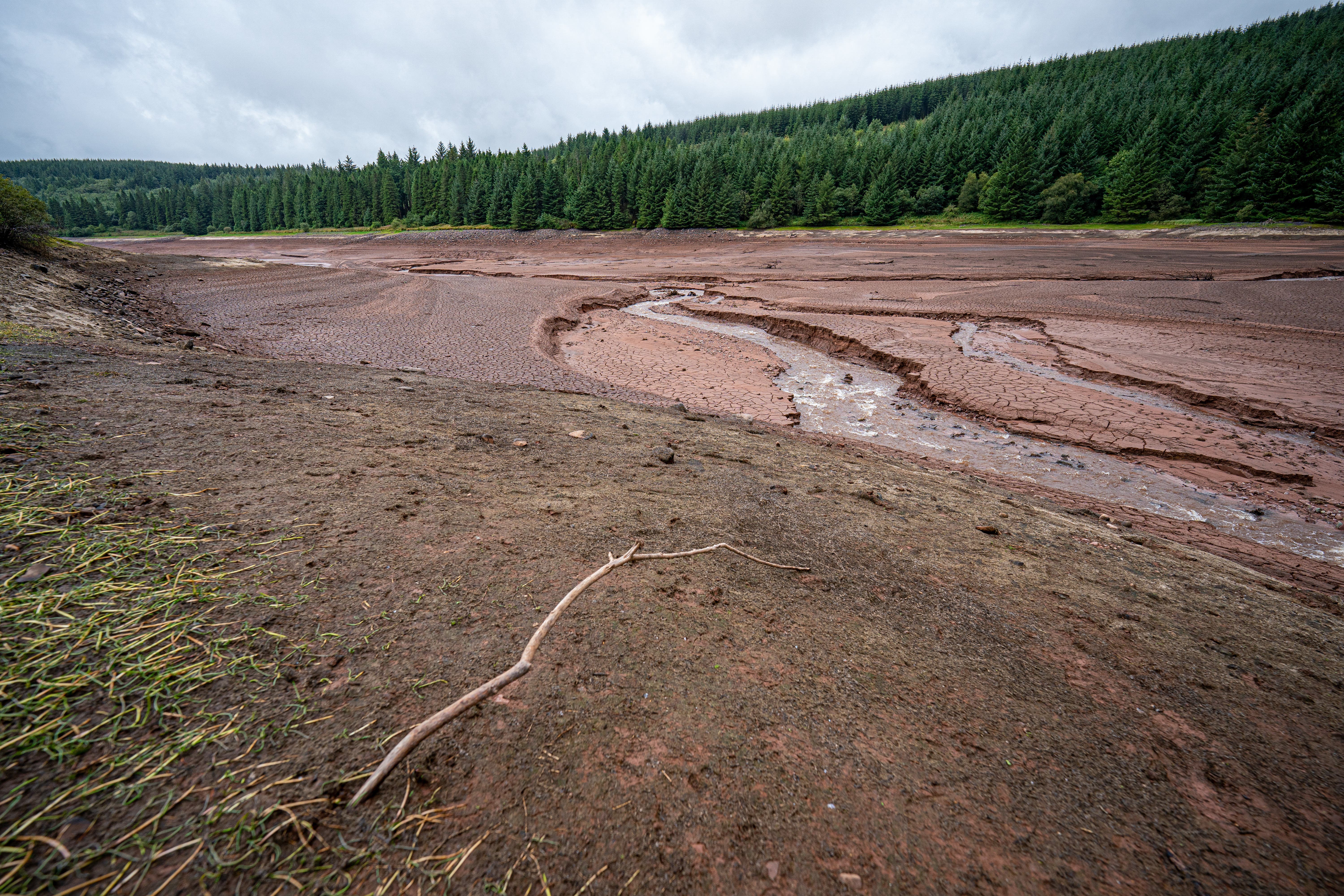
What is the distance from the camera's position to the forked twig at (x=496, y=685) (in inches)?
52.9

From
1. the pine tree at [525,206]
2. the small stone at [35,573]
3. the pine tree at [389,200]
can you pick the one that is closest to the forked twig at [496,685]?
the small stone at [35,573]

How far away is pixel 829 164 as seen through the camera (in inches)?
1891

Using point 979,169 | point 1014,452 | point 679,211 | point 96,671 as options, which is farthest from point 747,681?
point 979,169

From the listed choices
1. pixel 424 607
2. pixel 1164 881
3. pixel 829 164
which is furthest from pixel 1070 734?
pixel 829 164

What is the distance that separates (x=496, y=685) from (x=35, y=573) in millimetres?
1643

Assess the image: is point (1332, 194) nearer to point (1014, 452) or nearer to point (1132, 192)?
point (1132, 192)

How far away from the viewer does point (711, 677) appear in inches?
77.4

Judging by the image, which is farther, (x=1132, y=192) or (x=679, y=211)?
(x=679, y=211)

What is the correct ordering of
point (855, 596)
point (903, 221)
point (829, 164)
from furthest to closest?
1. point (829, 164)
2. point (903, 221)
3. point (855, 596)

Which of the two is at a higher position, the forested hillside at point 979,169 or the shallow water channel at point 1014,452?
the forested hillside at point 979,169

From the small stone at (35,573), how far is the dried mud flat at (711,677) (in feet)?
1.46

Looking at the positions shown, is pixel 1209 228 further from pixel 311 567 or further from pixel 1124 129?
pixel 311 567

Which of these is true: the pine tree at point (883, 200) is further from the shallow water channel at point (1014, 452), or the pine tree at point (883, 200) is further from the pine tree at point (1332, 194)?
the shallow water channel at point (1014, 452)

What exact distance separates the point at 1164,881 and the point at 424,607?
2.57 m
